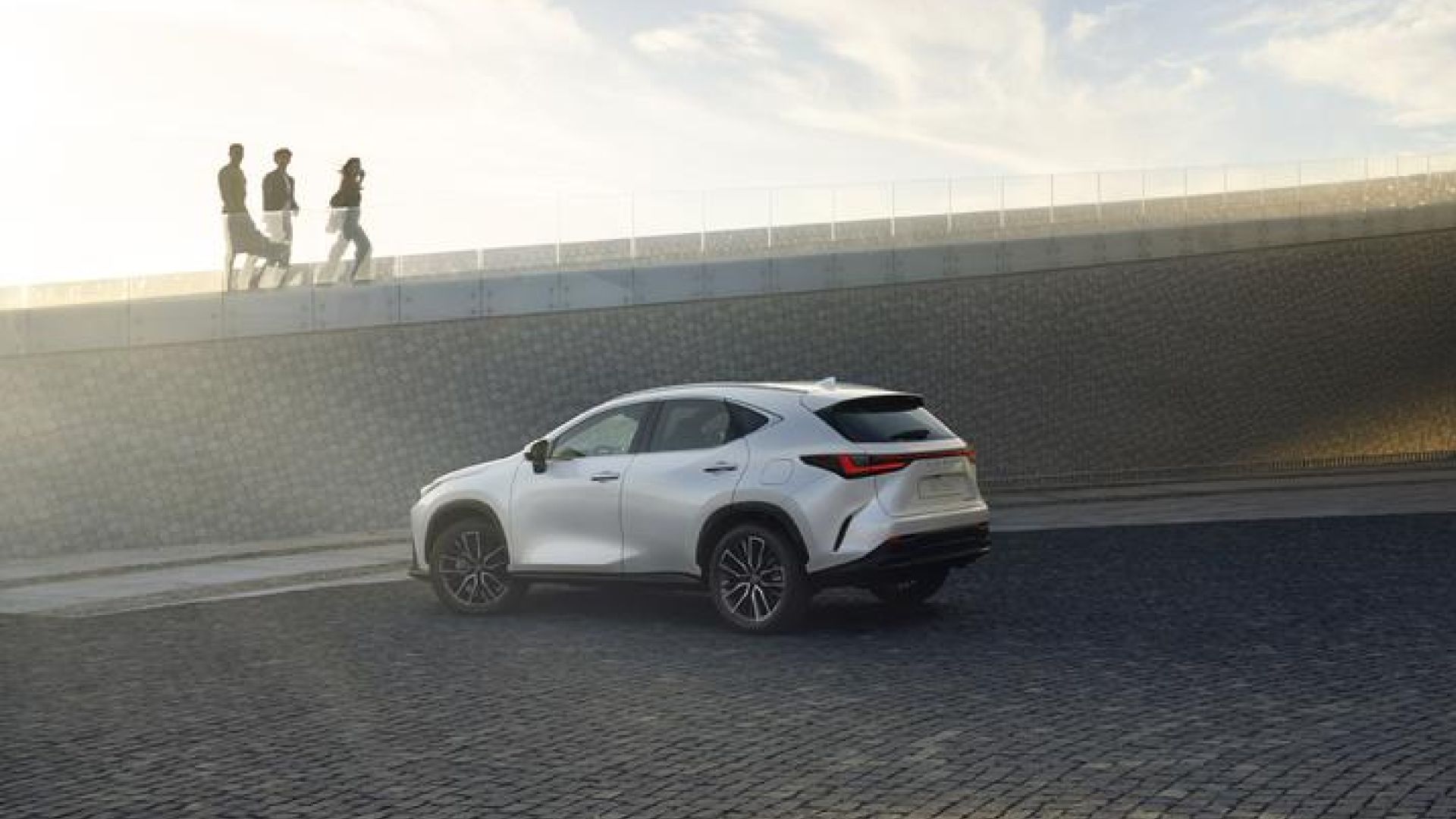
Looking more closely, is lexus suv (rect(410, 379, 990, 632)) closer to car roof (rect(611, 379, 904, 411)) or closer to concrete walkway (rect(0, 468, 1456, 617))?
car roof (rect(611, 379, 904, 411))

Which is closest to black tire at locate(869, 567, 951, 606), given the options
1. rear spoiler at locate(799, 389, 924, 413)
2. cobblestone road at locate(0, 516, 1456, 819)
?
cobblestone road at locate(0, 516, 1456, 819)

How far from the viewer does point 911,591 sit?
11156mm

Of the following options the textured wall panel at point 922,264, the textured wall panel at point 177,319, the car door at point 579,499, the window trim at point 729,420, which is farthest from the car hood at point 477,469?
the textured wall panel at point 922,264

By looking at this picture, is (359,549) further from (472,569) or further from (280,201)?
(472,569)

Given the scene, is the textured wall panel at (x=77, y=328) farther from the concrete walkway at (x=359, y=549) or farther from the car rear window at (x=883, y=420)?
the car rear window at (x=883, y=420)

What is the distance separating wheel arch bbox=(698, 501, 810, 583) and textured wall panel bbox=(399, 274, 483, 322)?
1252cm

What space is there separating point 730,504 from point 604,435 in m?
1.47

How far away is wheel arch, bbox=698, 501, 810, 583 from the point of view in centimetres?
950

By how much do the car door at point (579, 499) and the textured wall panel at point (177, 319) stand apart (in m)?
10.9

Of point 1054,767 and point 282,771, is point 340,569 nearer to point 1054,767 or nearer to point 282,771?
point 282,771

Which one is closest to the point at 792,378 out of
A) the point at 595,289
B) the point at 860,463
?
the point at 595,289

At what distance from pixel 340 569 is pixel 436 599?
3279 mm

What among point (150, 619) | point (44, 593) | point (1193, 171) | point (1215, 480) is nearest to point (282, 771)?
point (150, 619)

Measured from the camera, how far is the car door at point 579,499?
33.8 ft
